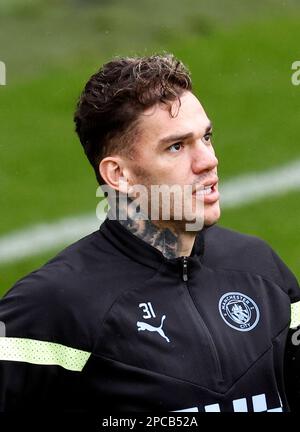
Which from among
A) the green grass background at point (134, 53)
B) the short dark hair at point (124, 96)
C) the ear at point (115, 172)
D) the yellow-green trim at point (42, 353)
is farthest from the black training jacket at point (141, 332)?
the green grass background at point (134, 53)

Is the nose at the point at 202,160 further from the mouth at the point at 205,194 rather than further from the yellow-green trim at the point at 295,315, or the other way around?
the yellow-green trim at the point at 295,315

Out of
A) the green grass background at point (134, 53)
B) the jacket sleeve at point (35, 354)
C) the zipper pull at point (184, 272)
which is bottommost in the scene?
the jacket sleeve at point (35, 354)

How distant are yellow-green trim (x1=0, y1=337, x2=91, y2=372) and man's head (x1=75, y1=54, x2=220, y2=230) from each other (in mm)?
591

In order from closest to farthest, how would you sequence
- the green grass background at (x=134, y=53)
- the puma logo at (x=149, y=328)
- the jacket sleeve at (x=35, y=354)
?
the jacket sleeve at (x=35, y=354)
the puma logo at (x=149, y=328)
the green grass background at (x=134, y=53)

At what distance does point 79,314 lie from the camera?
3.95 m

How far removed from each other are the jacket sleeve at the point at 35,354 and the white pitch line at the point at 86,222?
11.9 ft

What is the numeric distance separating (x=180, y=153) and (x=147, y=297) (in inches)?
18.7

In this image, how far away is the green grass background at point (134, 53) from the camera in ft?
26.6

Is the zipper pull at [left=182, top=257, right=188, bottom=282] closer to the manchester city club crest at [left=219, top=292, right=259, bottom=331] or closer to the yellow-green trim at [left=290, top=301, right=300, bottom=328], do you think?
the manchester city club crest at [left=219, top=292, right=259, bottom=331]

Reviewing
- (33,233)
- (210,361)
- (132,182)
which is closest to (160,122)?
(132,182)

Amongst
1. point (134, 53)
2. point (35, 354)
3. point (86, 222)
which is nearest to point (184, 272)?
point (35, 354)

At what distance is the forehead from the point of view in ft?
13.3

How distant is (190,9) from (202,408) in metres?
6.47

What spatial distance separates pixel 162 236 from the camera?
13.7 ft
